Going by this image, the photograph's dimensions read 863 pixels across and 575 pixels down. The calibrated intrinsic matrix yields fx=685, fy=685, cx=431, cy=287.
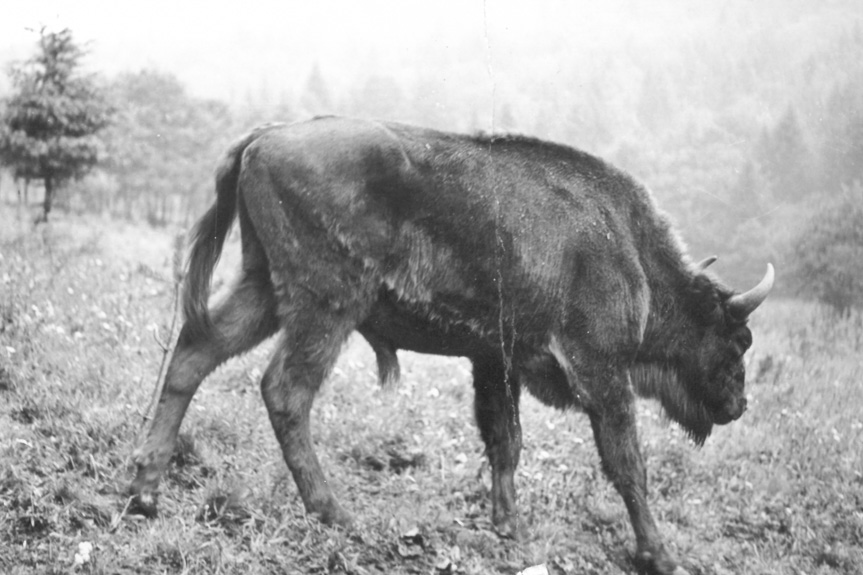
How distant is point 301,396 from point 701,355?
2811 millimetres

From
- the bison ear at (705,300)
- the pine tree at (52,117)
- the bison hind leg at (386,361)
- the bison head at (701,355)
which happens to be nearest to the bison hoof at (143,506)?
the bison hind leg at (386,361)

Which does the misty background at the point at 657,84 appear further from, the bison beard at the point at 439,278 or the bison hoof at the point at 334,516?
the bison hoof at the point at 334,516

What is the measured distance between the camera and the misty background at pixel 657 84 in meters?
7.61

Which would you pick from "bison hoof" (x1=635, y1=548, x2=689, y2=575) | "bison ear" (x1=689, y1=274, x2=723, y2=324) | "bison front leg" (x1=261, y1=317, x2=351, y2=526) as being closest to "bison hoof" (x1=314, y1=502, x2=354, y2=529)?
"bison front leg" (x1=261, y1=317, x2=351, y2=526)

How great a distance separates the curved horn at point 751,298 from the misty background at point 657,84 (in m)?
0.80

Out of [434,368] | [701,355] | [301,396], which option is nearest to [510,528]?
[301,396]

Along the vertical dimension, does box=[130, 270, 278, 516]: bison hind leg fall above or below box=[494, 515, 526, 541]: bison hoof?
above

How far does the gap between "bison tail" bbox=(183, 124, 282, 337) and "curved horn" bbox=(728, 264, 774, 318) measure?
319 cm

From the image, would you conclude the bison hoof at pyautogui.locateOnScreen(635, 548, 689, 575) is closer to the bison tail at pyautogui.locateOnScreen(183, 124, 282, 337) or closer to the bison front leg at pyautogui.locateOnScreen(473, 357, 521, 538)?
the bison front leg at pyautogui.locateOnScreen(473, 357, 521, 538)

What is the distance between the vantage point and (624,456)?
4105mm

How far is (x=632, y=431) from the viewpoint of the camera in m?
4.15

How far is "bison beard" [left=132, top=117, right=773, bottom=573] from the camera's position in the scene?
361cm

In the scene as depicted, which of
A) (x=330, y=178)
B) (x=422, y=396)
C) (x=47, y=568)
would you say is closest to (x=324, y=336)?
(x=330, y=178)

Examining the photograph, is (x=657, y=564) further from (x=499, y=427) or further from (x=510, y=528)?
(x=499, y=427)
